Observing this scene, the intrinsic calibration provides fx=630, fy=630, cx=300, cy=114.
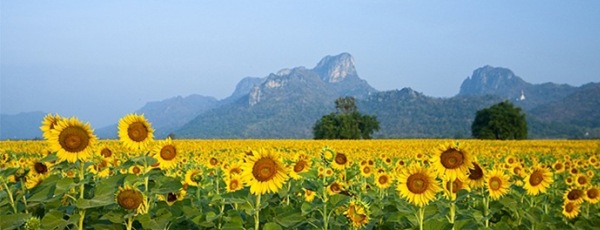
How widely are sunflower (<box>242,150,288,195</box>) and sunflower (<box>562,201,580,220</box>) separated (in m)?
4.00

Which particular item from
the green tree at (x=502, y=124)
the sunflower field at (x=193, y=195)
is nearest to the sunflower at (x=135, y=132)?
the sunflower field at (x=193, y=195)

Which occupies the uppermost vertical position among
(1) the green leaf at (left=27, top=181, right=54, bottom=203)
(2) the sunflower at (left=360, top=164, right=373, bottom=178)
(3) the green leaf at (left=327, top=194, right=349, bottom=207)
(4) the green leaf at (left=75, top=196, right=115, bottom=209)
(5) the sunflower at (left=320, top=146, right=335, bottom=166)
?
(5) the sunflower at (left=320, top=146, right=335, bottom=166)

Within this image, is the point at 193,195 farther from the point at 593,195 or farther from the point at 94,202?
the point at 593,195

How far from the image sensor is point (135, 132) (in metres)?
4.56

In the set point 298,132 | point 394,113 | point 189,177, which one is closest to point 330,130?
point 189,177

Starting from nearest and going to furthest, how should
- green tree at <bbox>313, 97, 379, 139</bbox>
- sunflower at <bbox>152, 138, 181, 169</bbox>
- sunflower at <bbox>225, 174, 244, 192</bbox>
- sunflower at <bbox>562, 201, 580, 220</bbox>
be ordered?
1. sunflower at <bbox>152, 138, 181, 169</bbox>
2. sunflower at <bbox>225, 174, 244, 192</bbox>
3. sunflower at <bbox>562, 201, 580, 220</bbox>
4. green tree at <bbox>313, 97, 379, 139</bbox>

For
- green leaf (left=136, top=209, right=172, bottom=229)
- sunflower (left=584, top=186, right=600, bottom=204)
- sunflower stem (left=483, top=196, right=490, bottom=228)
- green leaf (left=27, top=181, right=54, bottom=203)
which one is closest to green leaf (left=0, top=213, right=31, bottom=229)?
green leaf (left=27, top=181, right=54, bottom=203)

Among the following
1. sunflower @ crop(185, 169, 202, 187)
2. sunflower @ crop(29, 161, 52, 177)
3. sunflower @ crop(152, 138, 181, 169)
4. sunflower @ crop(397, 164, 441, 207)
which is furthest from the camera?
sunflower @ crop(185, 169, 202, 187)

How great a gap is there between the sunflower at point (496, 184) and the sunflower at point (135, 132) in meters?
2.80

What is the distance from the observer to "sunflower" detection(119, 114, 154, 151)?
4.57m

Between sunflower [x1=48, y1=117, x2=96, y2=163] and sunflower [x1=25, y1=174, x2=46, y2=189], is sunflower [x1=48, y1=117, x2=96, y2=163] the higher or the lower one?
the higher one

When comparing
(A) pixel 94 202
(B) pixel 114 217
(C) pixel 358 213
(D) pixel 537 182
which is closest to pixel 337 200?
(C) pixel 358 213

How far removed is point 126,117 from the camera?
4.61 m

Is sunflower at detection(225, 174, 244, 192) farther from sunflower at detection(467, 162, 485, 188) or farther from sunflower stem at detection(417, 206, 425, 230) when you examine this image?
sunflower at detection(467, 162, 485, 188)
